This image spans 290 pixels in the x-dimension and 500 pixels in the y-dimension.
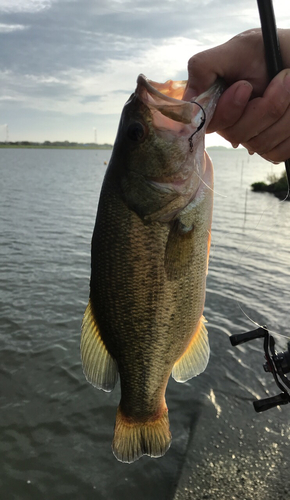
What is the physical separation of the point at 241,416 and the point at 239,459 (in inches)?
36.9

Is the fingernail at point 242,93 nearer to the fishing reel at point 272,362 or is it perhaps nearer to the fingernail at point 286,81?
the fingernail at point 286,81

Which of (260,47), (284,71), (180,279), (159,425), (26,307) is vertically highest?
(260,47)

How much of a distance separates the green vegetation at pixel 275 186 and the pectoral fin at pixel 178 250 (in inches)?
1276

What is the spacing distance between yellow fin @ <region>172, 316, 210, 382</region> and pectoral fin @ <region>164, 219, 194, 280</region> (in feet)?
1.61

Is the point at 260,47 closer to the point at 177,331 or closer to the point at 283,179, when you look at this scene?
the point at 177,331

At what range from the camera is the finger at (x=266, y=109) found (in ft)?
6.65

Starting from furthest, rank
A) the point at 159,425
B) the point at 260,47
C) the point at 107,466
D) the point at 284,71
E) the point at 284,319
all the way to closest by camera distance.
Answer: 1. the point at 284,319
2. the point at 107,466
3. the point at 159,425
4. the point at 260,47
5. the point at 284,71

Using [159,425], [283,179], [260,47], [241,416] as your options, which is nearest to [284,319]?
[241,416]

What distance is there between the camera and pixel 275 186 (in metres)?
35.8

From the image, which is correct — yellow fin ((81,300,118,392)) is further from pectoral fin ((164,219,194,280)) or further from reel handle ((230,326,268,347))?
reel handle ((230,326,268,347))

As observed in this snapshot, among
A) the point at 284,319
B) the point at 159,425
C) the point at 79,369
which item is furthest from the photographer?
the point at 284,319

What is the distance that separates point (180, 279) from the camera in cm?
225

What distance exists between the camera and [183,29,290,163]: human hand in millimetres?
2041

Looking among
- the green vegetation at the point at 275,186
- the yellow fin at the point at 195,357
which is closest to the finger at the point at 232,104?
the yellow fin at the point at 195,357
